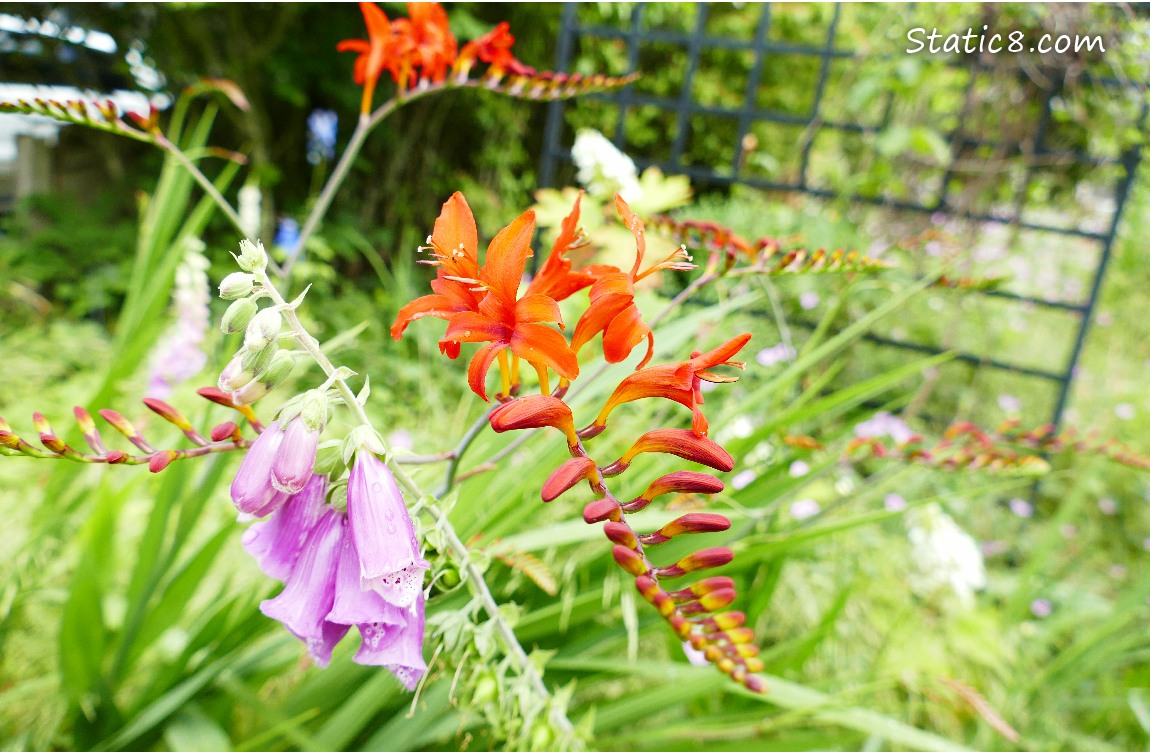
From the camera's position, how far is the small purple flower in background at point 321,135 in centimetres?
396

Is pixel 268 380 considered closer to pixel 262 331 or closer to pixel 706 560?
pixel 262 331

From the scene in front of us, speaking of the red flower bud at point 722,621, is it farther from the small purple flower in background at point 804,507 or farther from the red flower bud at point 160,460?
the small purple flower in background at point 804,507

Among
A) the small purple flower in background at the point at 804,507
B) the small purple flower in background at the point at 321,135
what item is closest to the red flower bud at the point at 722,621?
the small purple flower in background at the point at 804,507

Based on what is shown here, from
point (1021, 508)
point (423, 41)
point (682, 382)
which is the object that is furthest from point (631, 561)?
point (1021, 508)

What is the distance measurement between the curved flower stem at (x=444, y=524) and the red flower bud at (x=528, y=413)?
95 millimetres

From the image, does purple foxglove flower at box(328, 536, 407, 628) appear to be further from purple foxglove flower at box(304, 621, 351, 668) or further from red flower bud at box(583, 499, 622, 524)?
red flower bud at box(583, 499, 622, 524)

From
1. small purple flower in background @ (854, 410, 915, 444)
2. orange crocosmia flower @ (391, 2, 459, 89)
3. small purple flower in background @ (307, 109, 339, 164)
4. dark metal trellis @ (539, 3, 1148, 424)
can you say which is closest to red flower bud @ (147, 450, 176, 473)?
orange crocosmia flower @ (391, 2, 459, 89)

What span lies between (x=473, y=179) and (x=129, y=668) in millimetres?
4030

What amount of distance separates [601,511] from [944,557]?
1.89m

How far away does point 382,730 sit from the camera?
2.58ft

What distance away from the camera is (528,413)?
0.43 m

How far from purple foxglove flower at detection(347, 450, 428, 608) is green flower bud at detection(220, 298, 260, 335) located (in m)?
0.12

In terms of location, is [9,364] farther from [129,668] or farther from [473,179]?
[473,179]

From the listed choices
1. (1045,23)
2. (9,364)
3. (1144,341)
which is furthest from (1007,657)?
(1144,341)
